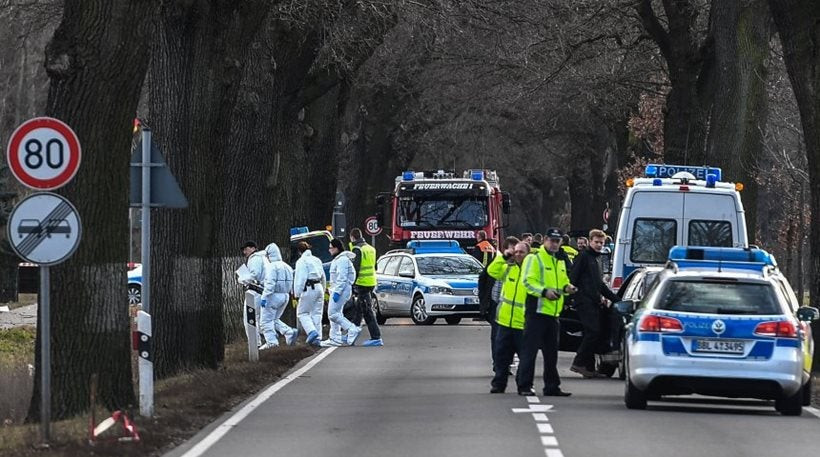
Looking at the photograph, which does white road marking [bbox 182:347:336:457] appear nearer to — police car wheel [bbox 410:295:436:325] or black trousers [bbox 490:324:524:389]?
black trousers [bbox 490:324:524:389]

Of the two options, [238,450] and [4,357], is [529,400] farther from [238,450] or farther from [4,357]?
[4,357]

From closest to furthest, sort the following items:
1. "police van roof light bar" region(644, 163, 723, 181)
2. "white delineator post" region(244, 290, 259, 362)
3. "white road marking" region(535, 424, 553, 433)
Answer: "white road marking" region(535, 424, 553, 433), "white delineator post" region(244, 290, 259, 362), "police van roof light bar" region(644, 163, 723, 181)

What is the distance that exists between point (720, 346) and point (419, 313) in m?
20.1

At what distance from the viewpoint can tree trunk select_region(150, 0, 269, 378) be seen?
21500 millimetres

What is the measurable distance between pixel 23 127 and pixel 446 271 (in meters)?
23.4

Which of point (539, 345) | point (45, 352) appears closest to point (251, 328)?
point (539, 345)

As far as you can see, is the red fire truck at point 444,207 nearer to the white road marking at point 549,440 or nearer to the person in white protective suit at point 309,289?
the person in white protective suit at point 309,289

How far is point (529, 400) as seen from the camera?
18391mm

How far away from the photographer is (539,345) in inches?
747

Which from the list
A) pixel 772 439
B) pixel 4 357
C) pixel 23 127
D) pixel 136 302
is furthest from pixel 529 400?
pixel 136 302

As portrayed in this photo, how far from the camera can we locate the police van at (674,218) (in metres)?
25.9

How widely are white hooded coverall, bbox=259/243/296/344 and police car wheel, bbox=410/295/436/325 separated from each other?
878 cm

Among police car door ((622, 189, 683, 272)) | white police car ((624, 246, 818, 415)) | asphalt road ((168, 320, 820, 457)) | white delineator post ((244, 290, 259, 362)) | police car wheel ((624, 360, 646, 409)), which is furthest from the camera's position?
police car door ((622, 189, 683, 272))

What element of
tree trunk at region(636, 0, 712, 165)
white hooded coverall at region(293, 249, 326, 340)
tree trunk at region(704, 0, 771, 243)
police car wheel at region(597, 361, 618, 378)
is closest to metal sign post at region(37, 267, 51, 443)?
police car wheel at region(597, 361, 618, 378)
